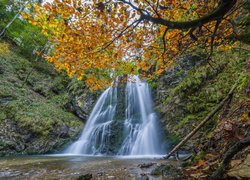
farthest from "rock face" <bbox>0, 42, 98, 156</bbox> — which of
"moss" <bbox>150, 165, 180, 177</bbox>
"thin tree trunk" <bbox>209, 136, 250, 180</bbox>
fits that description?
"thin tree trunk" <bbox>209, 136, 250, 180</bbox>

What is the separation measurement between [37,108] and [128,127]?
21.5 ft

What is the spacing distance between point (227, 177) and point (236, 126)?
4.03 feet

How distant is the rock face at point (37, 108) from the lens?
372 inches

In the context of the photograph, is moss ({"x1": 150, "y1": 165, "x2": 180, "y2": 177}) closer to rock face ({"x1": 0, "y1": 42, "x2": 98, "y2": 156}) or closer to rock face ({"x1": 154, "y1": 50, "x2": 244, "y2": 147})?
rock face ({"x1": 154, "y1": 50, "x2": 244, "y2": 147})

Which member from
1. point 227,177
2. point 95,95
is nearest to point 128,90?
point 95,95

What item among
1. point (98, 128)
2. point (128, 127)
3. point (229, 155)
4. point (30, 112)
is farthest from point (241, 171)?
point (30, 112)

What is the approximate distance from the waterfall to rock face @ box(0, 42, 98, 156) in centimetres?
104

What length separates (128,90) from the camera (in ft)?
44.1

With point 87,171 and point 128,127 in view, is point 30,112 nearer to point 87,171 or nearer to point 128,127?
point 128,127

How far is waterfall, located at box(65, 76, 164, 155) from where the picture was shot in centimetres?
827

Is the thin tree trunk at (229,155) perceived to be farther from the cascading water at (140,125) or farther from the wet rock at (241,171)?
the cascading water at (140,125)

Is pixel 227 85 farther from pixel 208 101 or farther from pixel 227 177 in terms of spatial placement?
pixel 227 177

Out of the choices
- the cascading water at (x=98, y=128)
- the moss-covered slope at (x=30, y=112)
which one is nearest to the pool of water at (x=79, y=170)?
the cascading water at (x=98, y=128)

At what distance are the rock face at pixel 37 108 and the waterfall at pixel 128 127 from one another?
41.0 inches
